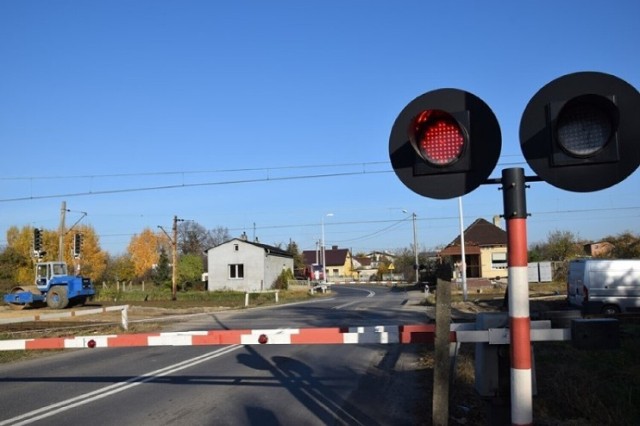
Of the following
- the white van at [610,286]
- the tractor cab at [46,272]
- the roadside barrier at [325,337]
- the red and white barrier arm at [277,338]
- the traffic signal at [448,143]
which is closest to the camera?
the traffic signal at [448,143]

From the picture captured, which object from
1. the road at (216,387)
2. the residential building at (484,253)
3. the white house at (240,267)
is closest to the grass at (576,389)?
the road at (216,387)

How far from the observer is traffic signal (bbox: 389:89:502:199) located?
10.8ft

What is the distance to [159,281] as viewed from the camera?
73500 mm

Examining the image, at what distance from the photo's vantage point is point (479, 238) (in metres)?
58.4

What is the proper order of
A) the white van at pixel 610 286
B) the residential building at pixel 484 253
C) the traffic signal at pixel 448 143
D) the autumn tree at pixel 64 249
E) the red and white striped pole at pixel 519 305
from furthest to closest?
1. the autumn tree at pixel 64 249
2. the residential building at pixel 484 253
3. the white van at pixel 610 286
4. the traffic signal at pixel 448 143
5. the red and white striped pole at pixel 519 305

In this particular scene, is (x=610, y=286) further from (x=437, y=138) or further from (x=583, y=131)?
(x=437, y=138)

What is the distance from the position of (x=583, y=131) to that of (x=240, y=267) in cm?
Result: 5884

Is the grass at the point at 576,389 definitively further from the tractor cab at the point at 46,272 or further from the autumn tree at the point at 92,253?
the autumn tree at the point at 92,253

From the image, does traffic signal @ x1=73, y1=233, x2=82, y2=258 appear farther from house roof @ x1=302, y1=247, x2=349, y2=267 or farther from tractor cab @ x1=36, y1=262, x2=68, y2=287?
house roof @ x1=302, y1=247, x2=349, y2=267

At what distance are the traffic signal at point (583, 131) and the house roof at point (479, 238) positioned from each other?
176ft

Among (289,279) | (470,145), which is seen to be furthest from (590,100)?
(289,279)

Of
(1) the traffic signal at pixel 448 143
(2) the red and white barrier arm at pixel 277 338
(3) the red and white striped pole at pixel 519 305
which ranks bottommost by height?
(2) the red and white barrier arm at pixel 277 338

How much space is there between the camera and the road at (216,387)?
6871 mm

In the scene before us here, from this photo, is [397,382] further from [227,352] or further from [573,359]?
[227,352]
